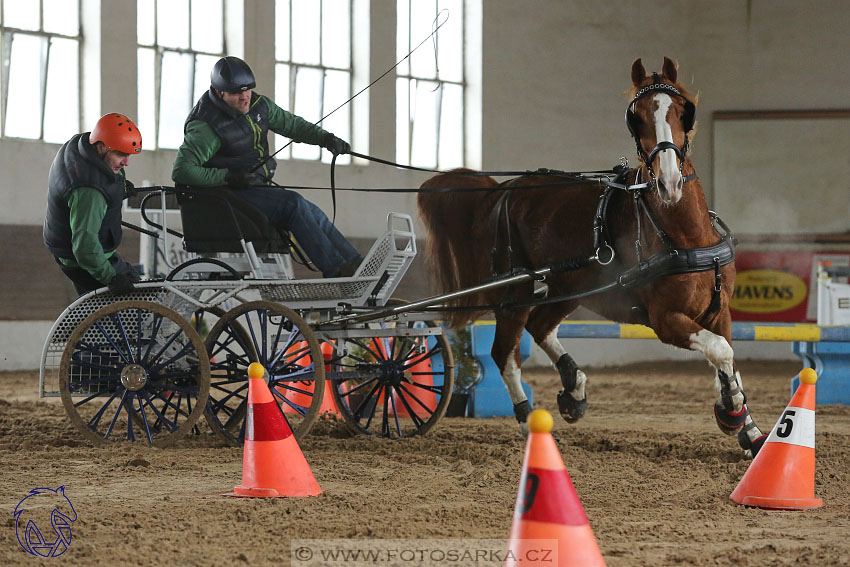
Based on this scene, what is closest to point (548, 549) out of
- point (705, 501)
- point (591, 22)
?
point (705, 501)

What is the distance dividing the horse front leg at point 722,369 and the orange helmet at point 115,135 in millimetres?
3115

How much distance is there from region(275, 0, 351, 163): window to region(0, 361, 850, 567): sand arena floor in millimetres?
6759

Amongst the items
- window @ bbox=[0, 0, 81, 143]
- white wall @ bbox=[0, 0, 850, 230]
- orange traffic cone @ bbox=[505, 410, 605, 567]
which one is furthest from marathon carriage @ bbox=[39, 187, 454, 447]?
white wall @ bbox=[0, 0, 850, 230]

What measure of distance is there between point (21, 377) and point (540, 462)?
9.47m

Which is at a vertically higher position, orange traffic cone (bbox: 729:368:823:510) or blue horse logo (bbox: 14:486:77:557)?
orange traffic cone (bbox: 729:368:823:510)

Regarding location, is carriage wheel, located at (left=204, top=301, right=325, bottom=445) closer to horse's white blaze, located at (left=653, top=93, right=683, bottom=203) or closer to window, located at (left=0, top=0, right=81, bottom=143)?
horse's white blaze, located at (left=653, top=93, right=683, bottom=203)

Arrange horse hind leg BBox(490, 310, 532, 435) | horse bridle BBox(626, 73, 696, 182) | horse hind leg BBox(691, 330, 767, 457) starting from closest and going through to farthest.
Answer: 1. horse bridle BBox(626, 73, 696, 182)
2. horse hind leg BBox(691, 330, 767, 457)
3. horse hind leg BBox(490, 310, 532, 435)

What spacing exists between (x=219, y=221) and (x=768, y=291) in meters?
11.2

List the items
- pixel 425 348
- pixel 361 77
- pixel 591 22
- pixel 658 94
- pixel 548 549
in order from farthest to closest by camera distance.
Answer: pixel 591 22, pixel 361 77, pixel 425 348, pixel 658 94, pixel 548 549

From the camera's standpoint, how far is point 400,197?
1345 cm

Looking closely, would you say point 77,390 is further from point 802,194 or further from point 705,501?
point 802,194

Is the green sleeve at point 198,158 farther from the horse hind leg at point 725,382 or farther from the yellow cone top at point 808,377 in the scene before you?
the yellow cone top at point 808,377

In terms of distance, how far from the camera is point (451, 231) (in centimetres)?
637

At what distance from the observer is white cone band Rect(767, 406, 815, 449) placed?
4023 mm
